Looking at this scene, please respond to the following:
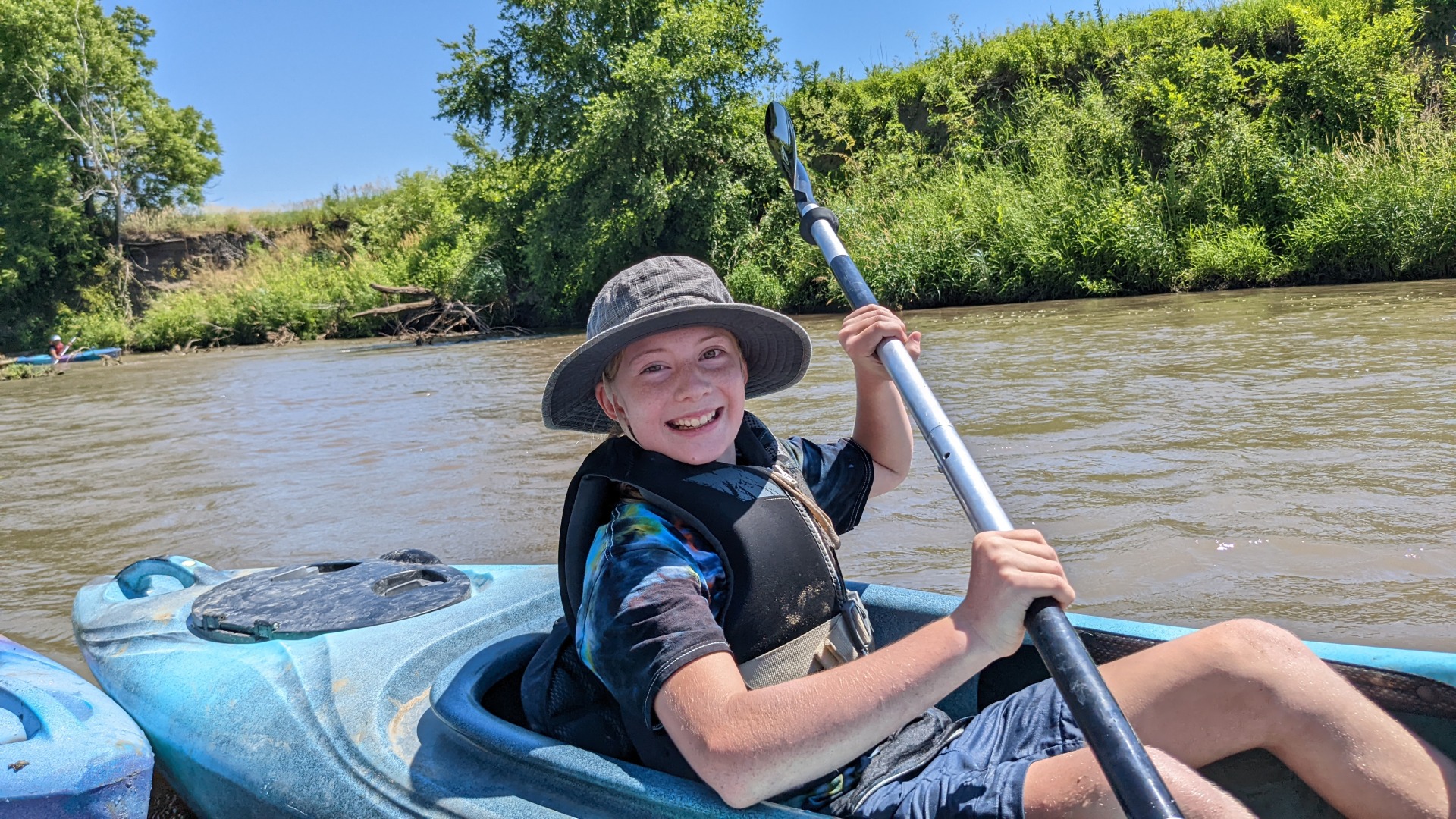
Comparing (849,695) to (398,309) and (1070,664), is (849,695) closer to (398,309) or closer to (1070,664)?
(1070,664)

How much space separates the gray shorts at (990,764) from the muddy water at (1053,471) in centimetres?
162

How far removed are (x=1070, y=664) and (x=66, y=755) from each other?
1.79 meters

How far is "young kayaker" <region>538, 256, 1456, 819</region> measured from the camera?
1.24 metres

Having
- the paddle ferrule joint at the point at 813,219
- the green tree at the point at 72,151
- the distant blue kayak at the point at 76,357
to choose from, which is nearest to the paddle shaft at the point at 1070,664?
the paddle ferrule joint at the point at 813,219

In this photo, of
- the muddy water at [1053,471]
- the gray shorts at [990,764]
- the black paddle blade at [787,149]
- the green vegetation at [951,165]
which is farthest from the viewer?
the green vegetation at [951,165]

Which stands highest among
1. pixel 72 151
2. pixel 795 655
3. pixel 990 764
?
pixel 72 151

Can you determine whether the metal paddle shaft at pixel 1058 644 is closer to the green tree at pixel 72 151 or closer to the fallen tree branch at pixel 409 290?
the fallen tree branch at pixel 409 290

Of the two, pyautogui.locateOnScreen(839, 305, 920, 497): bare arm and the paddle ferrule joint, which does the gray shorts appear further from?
the paddle ferrule joint

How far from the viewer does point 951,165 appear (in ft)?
54.4

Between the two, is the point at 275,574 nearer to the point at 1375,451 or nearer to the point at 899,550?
the point at 899,550

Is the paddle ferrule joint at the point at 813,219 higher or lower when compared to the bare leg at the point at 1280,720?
higher

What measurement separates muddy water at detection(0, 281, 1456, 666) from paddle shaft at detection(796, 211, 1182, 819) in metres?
1.76

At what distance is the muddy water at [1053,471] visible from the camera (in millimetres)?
3270

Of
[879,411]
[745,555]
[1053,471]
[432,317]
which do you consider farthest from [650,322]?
[432,317]
